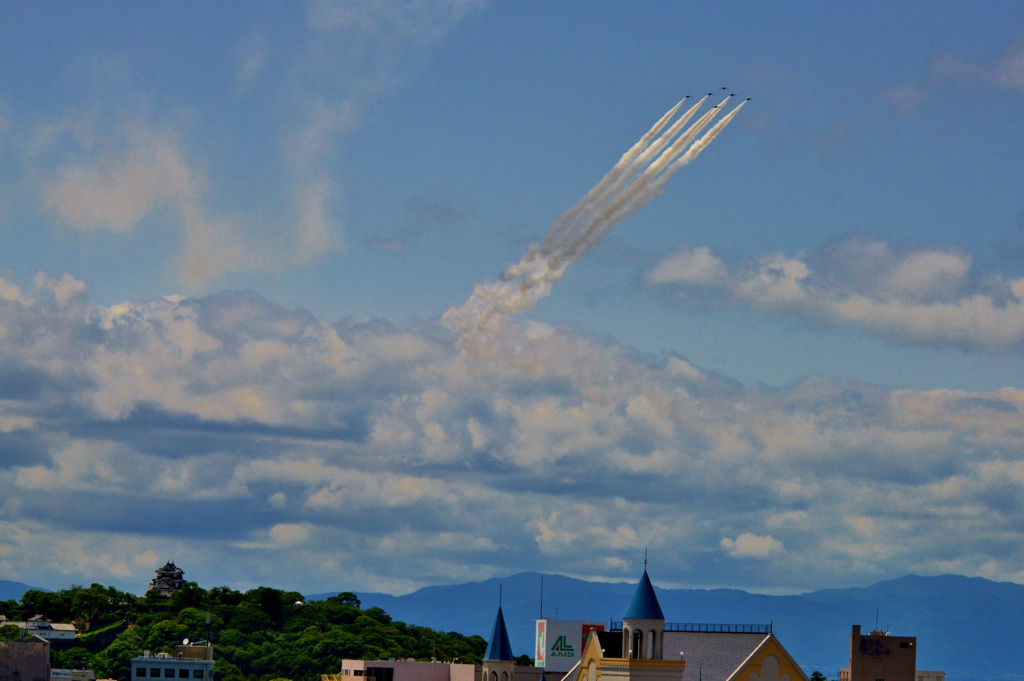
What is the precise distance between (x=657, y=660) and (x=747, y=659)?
408 inches

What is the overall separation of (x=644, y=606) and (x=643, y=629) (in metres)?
2.53

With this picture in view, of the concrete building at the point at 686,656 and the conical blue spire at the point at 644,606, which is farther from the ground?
the conical blue spire at the point at 644,606

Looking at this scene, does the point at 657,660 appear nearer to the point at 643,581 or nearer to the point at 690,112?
the point at 643,581

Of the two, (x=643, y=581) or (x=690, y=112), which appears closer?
(x=643, y=581)

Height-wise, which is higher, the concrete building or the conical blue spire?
the conical blue spire

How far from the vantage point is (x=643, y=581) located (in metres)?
175

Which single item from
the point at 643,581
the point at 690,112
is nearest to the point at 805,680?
the point at 643,581

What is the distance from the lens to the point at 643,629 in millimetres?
173125

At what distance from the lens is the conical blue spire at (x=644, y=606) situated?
173250 millimetres

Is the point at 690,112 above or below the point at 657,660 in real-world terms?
above

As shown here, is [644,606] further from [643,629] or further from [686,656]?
[686,656]

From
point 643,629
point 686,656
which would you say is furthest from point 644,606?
point 686,656

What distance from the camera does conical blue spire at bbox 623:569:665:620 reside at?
568 feet

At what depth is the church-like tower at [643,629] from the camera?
6801 inches
